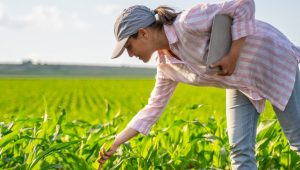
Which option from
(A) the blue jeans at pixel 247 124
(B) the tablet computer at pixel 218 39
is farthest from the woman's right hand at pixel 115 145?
(B) the tablet computer at pixel 218 39

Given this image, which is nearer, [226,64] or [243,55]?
[226,64]

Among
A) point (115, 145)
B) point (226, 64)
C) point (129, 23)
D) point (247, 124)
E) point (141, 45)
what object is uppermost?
point (129, 23)

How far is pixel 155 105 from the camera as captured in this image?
356 centimetres

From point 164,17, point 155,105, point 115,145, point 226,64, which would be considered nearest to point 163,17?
point 164,17

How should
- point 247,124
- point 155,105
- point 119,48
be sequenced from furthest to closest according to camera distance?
1. point 155,105
2. point 247,124
3. point 119,48

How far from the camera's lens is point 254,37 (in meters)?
3.11

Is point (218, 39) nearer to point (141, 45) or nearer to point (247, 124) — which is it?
point (141, 45)

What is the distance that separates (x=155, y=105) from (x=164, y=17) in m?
0.70

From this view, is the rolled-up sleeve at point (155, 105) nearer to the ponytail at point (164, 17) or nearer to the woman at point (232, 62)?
the woman at point (232, 62)

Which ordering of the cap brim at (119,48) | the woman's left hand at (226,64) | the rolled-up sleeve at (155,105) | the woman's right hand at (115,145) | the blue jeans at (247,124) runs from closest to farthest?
the cap brim at (119,48)
the woman's left hand at (226,64)
the blue jeans at (247,124)
the woman's right hand at (115,145)
the rolled-up sleeve at (155,105)

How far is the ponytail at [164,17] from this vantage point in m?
3.04

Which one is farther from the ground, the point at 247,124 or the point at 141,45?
the point at 141,45

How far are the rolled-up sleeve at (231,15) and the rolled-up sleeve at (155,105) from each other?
0.61 meters

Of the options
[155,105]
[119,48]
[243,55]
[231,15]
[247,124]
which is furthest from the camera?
[155,105]
